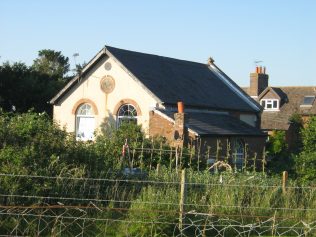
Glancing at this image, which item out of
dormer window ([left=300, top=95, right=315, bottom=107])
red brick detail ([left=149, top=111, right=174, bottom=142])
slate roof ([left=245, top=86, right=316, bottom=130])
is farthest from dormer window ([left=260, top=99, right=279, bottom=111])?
red brick detail ([left=149, top=111, right=174, bottom=142])

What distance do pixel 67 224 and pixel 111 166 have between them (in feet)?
13.5

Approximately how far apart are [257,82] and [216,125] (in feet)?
79.3

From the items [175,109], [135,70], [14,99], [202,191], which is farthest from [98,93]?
[202,191]

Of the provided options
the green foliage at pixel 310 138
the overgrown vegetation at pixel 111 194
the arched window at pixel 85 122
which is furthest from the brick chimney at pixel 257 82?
the overgrown vegetation at pixel 111 194

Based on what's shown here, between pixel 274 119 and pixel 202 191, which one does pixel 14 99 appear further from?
pixel 202 191

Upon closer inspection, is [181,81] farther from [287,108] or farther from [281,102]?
[281,102]

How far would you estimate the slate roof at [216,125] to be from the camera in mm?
29109

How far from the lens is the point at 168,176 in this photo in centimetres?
1482

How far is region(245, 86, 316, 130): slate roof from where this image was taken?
48.8m

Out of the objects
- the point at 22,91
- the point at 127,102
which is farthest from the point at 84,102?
the point at 22,91

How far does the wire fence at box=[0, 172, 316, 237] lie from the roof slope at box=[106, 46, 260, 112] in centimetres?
1680

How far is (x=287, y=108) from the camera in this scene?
5191cm

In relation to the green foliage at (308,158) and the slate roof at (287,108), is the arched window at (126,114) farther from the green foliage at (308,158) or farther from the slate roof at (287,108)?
the slate roof at (287,108)

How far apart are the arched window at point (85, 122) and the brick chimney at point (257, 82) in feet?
78.7
